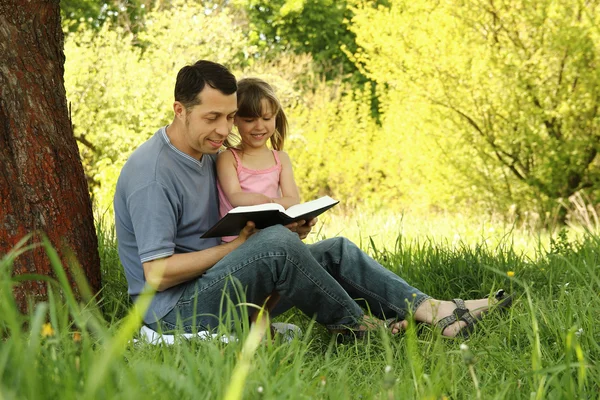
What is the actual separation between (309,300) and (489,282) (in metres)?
1.18

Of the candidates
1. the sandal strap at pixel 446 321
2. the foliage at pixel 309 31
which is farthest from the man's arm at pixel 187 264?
the foliage at pixel 309 31

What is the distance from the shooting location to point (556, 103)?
8633 mm

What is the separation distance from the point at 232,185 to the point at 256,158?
288mm

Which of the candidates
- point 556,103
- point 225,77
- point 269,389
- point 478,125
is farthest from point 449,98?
point 269,389

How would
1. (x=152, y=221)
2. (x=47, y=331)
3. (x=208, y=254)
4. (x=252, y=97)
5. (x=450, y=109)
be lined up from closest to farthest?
(x=47, y=331) → (x=152, y=221) → (x=208, y=254) → (x=252, y=97) → (x=450, y=109)

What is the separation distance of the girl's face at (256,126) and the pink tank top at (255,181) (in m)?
0.09

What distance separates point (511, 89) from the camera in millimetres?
8586

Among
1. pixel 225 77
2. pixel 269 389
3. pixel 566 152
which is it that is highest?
pixel 225 77

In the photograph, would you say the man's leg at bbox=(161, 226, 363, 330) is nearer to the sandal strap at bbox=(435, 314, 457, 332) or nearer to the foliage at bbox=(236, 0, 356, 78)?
the sandal strap at bbox=(435, 314, 457, 332)

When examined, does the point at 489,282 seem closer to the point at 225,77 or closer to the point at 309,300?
the point at 309,300

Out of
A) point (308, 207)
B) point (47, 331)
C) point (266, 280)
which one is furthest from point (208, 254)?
point (47, 331)

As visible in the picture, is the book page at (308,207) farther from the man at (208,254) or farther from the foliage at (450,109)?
the foliage at (450,109)

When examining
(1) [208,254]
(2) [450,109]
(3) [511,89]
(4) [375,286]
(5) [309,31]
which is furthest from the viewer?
(5) [309,31]

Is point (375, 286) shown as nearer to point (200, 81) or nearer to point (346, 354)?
point (346, 354)
